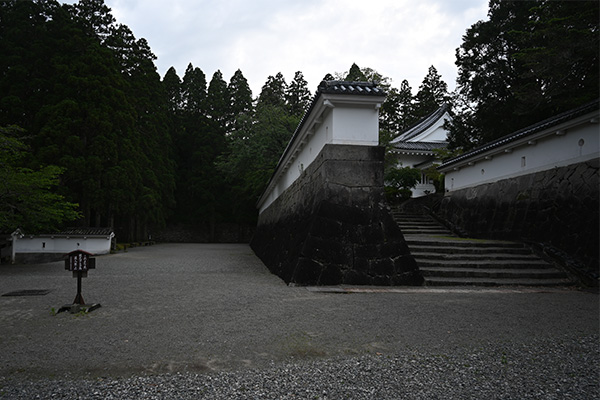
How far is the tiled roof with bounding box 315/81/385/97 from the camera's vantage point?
7.13m

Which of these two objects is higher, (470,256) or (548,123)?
(548,123)

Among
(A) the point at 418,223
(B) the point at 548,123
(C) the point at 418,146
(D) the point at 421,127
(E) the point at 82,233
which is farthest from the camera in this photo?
(D) the point at 421,127

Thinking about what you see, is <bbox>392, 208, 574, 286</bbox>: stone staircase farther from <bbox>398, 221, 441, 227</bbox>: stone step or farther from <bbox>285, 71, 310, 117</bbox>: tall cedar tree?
<bbox>285, 71, 310, 117</bbox>: tall cedar tree

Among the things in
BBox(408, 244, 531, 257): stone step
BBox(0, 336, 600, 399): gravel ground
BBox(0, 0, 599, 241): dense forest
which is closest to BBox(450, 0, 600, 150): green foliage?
BBox(0, 0, 599, 241): dense forest

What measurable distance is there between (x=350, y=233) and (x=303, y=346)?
3707mm

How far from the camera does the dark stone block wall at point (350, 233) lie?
6.64m

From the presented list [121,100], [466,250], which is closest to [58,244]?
[121,100]

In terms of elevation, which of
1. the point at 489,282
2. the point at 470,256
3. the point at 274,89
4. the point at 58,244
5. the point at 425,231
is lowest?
the point at 58,244

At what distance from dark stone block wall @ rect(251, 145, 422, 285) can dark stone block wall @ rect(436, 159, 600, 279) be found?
357cm

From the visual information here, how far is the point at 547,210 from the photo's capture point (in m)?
8.59

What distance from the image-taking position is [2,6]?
1650cm

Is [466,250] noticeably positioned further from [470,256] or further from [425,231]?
[425,231]

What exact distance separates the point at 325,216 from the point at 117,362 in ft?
15.0

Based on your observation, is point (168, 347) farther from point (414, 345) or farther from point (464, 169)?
point (464, 169)
